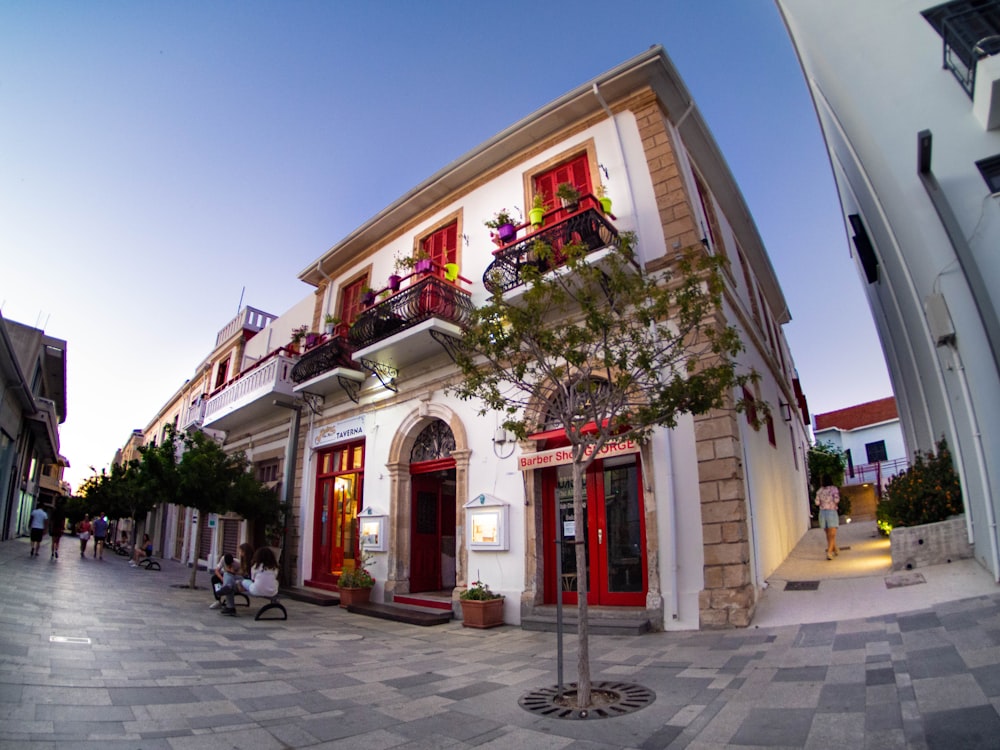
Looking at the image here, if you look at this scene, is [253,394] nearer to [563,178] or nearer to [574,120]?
[563,178]

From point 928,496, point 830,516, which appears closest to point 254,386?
point 830,516

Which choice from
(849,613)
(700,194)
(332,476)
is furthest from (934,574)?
(332,476)

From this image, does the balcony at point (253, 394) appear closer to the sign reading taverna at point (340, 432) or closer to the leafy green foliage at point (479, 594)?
the sign reading taverna at point (340, 432)

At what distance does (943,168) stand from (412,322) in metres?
8.42

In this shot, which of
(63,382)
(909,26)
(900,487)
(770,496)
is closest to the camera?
(909,26)

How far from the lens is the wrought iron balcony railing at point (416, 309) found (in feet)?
32.9

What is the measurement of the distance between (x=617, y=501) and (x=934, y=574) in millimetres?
4002

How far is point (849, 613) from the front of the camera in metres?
6.21

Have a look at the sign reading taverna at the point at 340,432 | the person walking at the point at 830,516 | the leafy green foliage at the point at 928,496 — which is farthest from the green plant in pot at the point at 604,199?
the sign reading taverna at the point at 340,432

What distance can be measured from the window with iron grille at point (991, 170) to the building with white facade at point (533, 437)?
3416 mm

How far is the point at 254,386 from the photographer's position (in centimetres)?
1529

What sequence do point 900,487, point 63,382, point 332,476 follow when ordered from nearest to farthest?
point 900,487, point 332,476, point 63,382

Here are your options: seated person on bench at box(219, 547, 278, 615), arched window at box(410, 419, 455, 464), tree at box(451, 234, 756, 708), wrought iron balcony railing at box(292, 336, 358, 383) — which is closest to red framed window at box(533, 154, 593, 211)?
tree at box(451, 234, 756, 708)

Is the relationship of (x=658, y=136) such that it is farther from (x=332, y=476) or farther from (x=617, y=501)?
(x=332, y=476)
